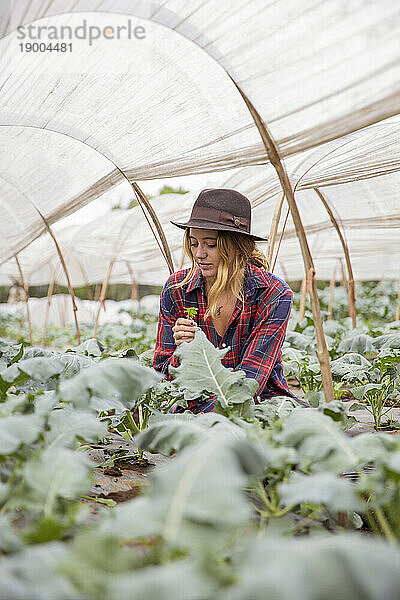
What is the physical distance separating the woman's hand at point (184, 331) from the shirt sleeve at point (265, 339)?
27 centimetres

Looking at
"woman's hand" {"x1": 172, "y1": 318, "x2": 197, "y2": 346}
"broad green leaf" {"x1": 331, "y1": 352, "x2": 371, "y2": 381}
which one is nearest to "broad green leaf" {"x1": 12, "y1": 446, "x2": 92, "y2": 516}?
"woman's hand" {"x1": 172, "y1": 318, "x2": 197, "y2": 346}

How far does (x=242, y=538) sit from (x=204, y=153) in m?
2.26

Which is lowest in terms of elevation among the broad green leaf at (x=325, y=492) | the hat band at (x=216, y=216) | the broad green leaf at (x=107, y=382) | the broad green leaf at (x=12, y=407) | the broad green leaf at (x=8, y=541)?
the broad green leaf at (x=8, y=541)

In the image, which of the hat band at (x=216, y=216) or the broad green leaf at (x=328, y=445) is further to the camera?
the hat band at (x=216, y=216)

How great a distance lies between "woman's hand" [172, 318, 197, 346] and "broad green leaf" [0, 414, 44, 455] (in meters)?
1.14

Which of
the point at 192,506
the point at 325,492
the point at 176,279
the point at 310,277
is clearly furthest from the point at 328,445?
the point at 176,279

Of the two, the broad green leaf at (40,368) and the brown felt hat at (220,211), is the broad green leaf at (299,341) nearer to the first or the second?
the brown felt hat at (220,211)

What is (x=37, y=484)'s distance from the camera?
135 centimetres

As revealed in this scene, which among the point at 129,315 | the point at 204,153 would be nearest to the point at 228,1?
the point at 204,153

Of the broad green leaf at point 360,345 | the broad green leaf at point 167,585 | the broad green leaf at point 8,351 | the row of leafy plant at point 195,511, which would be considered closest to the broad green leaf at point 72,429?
the row of leafy plant at point 195,511

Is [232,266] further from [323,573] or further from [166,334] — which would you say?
[323,573]

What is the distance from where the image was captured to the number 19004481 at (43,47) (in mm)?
2838

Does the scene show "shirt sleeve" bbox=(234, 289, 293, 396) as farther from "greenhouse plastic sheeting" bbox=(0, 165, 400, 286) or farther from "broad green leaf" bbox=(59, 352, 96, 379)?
"greenhouse plastic sheeting" bbox=(0, 165, 400, 286)

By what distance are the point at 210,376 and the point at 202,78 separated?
1469mm
